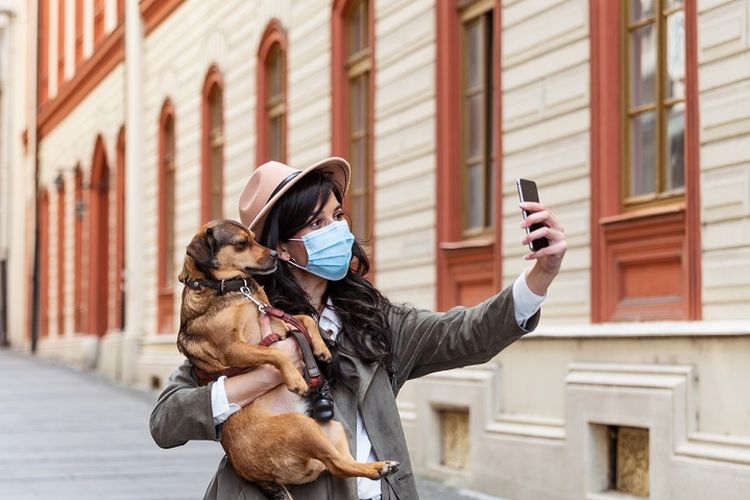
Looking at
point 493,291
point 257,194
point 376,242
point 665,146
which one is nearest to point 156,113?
point 376,242

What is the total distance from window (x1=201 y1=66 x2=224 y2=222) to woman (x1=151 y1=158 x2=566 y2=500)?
16.3 metres

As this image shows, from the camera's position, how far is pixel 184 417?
3988 mm

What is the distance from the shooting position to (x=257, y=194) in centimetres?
424

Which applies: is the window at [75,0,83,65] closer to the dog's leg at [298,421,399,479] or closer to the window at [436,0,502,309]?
the window at [436,0,502,309]

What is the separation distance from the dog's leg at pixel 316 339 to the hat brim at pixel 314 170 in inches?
11.9

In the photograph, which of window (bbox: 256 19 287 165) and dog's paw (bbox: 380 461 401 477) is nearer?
dog's paw (bbox: 380 461 401 477)

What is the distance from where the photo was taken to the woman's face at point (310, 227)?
418 centimetres

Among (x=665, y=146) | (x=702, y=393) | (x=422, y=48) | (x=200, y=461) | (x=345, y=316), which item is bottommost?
(x=200, y=461)

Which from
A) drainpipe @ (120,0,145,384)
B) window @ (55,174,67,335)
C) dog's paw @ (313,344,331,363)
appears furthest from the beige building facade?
window @ (55,174,67,335)

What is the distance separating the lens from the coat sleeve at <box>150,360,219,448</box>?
3969 mm

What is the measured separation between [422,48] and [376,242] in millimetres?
2038

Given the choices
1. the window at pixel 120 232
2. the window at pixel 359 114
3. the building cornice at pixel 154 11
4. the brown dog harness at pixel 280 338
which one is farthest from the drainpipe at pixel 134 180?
the brown dog harness at pixel 280 338

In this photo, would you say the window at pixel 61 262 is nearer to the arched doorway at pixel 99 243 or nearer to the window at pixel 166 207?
the arched doorway at pixel 99 243

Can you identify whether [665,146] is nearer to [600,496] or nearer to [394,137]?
[600,496]
